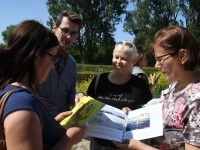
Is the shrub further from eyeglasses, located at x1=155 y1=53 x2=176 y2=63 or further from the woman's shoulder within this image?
the woman's shoulder

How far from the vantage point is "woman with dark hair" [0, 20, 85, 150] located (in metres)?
1.62

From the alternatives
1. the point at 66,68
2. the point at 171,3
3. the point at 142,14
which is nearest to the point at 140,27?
the point at 142,14

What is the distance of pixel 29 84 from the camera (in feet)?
6.20

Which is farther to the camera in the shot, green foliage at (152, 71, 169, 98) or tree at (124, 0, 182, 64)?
tree at (124, 0, 182, 64)

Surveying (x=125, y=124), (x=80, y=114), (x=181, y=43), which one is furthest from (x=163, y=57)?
(x=80, y=114)

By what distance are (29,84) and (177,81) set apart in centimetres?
107

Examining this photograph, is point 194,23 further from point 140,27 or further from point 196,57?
point 196,57

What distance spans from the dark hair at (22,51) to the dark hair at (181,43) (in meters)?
0.81

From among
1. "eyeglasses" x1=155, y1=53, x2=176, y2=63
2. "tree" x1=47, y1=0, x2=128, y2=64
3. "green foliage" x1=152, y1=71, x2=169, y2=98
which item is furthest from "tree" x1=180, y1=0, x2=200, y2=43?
"eyeglasses" x1=155, y1=53, x2=176, y2=63

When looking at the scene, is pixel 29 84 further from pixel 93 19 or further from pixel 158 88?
pixel 93 19

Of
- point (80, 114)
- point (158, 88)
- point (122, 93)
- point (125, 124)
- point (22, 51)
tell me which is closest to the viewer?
point (22, 51)

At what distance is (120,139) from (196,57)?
784mm

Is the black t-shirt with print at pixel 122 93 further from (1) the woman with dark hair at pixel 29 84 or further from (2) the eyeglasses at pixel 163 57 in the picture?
(1) the woman with dark hair at pixel 29 84

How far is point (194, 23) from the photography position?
140ft
